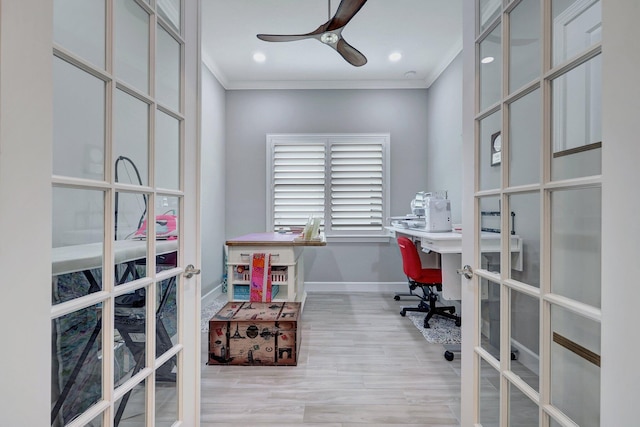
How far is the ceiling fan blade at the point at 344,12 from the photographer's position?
1981 millimetres

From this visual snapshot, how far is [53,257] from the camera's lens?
72 centimetres

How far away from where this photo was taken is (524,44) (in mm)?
1008

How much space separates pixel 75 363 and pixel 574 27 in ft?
5.45

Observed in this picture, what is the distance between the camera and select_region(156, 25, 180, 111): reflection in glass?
3.70 ft

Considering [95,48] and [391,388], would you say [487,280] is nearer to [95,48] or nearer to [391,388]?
[391,388]

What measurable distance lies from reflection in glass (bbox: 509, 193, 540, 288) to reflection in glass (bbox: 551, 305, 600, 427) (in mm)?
130

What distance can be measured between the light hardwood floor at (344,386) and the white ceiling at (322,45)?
3.00 metres

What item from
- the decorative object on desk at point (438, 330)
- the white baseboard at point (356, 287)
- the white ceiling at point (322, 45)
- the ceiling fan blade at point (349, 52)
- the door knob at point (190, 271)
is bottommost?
the decorative object on desk at point (438, 330)

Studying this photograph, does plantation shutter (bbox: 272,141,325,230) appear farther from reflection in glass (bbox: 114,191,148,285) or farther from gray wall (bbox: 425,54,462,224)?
reflection in glass (bbox: 114,191,148,285)

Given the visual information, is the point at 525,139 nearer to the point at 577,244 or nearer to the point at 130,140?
the point at 577,244

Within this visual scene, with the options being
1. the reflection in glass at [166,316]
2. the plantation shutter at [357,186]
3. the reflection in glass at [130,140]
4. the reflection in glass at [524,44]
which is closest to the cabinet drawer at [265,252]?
the plantation shutter at [357,186]

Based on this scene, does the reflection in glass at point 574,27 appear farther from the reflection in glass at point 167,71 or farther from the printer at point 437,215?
the printer at point 437,215

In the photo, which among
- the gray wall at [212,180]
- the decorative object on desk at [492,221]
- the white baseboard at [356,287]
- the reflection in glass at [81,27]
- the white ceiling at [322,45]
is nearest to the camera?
the reflection in glass at [81,27]
